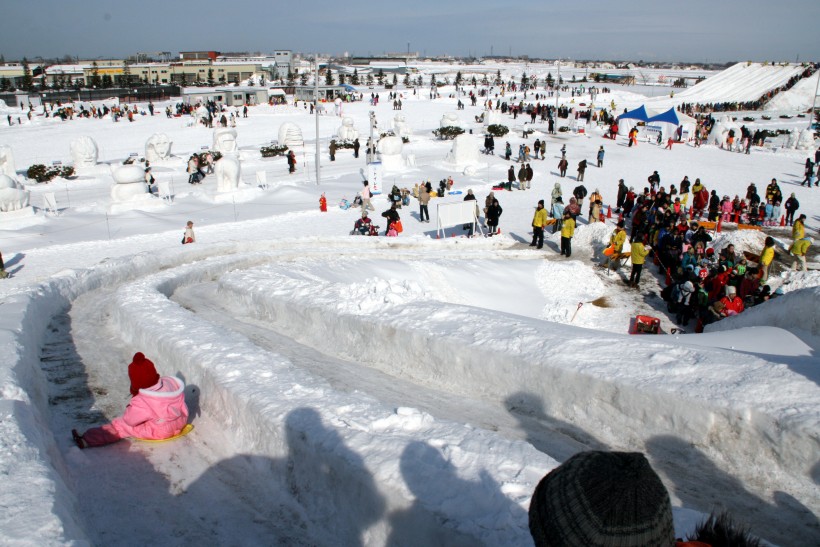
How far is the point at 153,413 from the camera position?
18.0ft

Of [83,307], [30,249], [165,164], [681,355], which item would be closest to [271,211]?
[30,249]

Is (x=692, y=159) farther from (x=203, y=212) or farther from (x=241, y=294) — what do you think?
(x=241, y=294)

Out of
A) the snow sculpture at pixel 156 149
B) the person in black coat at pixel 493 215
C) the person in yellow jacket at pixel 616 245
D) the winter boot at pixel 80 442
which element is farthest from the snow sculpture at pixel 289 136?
the winter boot at pixel 80 442

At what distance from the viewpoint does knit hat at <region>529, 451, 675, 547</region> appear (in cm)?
179

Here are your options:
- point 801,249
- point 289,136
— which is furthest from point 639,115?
point 801,249

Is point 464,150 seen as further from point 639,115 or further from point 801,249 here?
point 801,249

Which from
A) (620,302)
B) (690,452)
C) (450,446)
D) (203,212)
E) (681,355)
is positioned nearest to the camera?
(450,446)

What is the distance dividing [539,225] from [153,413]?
11.6 metres

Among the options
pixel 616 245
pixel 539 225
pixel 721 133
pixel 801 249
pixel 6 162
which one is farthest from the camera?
pixel 721 133

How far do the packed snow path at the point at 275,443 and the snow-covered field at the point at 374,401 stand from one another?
0.02m

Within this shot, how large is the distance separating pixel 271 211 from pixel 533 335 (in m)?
14.2

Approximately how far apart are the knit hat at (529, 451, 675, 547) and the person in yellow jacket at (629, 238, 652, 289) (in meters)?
11.9

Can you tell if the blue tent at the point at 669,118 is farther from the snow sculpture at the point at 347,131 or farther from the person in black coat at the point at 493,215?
the person in black coat at the point at 493,215

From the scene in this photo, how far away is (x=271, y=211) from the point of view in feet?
64.1
